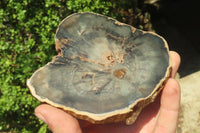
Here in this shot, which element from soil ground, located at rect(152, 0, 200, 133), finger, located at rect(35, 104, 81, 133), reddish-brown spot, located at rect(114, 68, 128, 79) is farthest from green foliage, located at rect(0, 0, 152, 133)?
soil ground, located at rect(152, 0, 200, 133)

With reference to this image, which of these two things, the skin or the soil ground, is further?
the soil ground

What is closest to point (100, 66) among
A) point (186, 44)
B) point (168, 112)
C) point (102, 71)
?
point (102, 71)

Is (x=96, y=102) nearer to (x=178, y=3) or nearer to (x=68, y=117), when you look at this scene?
(x=68, y=117)

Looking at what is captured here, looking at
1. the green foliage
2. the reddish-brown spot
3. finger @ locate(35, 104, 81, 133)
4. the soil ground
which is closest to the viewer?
finger @ locate(35, 104, 81, 133)

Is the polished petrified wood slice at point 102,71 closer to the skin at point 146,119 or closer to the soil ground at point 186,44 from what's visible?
the skin at point 146,119

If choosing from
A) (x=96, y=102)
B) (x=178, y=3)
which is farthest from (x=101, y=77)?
(x=178, y=3)

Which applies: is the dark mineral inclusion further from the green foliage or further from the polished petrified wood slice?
the green foliage

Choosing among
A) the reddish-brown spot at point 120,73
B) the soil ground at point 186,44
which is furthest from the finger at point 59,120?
the soil ground at point 186,44

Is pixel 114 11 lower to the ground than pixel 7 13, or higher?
lower
